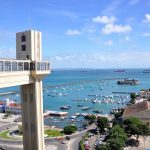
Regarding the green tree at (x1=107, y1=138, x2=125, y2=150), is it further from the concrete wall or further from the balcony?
→ the concrete wall

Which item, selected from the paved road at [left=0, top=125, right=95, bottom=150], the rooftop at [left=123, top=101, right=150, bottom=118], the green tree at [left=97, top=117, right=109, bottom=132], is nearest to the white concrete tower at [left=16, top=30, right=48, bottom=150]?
the paved road at [left=0, top=125, right=95, bottom=150]

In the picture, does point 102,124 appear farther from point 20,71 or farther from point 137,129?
point 20,71

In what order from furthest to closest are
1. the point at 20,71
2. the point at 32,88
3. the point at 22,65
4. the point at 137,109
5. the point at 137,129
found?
1. the point at 137,109
2. the point at 137,129
3. the point at 32,88
4. the point at 22,65
5. the point at 20,71

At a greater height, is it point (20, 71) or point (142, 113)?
point (20, 71)

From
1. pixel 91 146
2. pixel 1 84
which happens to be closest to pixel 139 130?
pixel 91 146

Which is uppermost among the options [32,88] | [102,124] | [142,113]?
[32,88]

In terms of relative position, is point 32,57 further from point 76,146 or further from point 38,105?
point 76,146

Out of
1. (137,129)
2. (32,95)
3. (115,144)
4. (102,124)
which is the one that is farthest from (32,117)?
(102,124)
